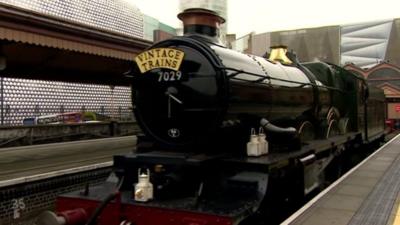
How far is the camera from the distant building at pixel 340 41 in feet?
320

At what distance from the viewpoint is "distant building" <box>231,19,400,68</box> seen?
320ft

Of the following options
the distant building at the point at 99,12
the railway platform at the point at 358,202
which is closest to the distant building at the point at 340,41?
the distant building at the point at 99,12

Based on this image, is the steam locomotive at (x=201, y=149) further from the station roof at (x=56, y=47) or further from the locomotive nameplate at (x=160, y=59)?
the station roof at (x=56, y=47)

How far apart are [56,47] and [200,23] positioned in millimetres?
6947

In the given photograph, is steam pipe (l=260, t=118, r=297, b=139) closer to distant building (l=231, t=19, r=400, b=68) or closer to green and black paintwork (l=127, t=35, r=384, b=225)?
green and black paintwork (l=127, t=35, r=384, b=225)

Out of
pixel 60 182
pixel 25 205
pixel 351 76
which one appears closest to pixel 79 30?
pixel 60 182

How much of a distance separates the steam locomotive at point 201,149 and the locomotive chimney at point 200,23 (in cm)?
1

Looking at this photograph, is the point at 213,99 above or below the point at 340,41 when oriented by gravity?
below

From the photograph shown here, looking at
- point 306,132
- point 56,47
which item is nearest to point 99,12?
point 56,47

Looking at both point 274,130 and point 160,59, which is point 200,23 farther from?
point 274,130

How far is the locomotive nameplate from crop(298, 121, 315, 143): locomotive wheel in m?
2.91

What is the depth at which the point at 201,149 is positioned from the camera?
5641 millimetres

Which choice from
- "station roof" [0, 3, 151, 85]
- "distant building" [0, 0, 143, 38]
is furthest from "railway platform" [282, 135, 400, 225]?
"distant building" [0, 0, 143, 38]

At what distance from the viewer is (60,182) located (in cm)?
853
